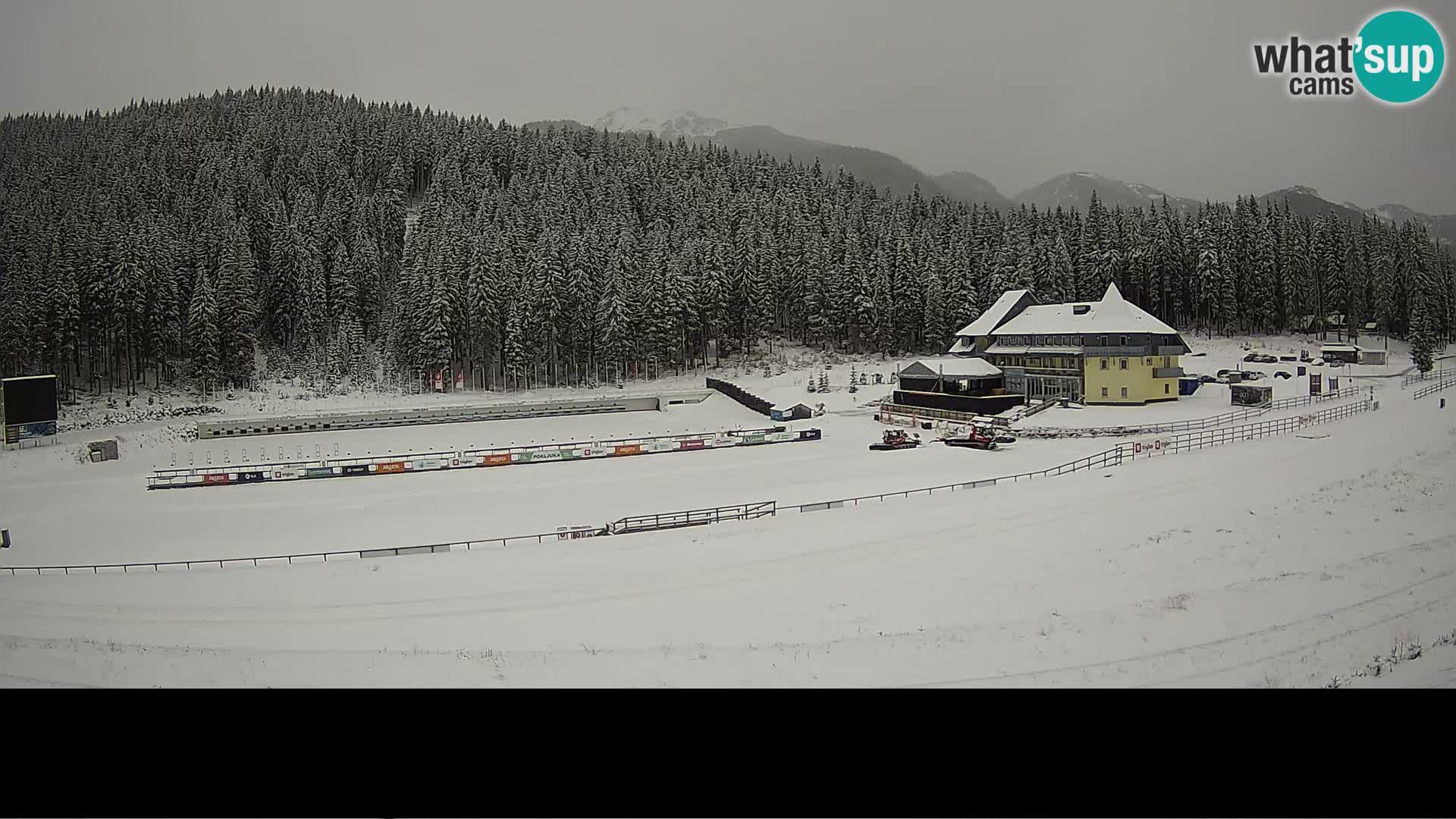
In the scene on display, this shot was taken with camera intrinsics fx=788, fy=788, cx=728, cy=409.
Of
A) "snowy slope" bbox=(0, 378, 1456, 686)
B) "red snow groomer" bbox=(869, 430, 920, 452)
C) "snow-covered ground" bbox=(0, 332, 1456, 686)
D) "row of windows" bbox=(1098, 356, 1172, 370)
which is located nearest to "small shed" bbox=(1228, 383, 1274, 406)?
"row of windows" bbox=(1098, 356, 1172, 370)

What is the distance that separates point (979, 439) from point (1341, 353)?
24.7 ft

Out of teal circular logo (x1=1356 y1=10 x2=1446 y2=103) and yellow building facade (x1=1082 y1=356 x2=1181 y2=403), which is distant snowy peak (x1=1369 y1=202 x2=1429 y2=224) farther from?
yellow building facade (x1=1082 y1=356 x2=1181 y2=403)

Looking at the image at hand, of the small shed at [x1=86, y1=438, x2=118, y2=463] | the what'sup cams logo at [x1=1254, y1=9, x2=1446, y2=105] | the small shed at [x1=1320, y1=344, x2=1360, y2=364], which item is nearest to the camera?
the what'sup cams logo at [x1=1254, y1=9, x2=1446, y2=105]

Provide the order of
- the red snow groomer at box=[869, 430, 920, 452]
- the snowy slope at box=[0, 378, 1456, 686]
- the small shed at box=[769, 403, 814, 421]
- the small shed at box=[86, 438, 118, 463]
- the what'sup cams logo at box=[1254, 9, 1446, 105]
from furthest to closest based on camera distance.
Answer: the small shed at box=[769, 403, 814, 421] < the red snow groomer at box=[869, 430, 920, 452] < the small shed at box=[86, 438, 118, 463] < the what'sup cams logo at box=[1254, 9, 1446, 105] < the snowy slope at box=[0, 378, 1456, 686]

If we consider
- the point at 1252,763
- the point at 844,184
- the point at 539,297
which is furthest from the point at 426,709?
the point at 844,184

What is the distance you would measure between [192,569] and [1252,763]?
34.1 feet

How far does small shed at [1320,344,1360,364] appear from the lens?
14.3m

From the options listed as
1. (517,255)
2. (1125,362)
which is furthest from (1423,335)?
(517,255)

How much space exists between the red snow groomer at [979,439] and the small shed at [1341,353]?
22.3ft

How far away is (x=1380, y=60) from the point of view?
5.20 m

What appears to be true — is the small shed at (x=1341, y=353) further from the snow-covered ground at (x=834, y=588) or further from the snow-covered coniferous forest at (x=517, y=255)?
the snow-covered ground at (x=834, y=588)

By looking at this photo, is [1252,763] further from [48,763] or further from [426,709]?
[48,763]

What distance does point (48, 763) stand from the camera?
12.4ft

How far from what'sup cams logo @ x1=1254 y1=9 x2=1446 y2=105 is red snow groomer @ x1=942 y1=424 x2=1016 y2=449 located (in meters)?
14.5
